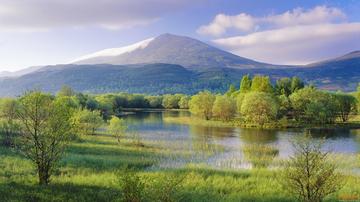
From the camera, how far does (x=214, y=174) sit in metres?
41.8

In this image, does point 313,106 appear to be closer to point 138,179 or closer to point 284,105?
point 284,105

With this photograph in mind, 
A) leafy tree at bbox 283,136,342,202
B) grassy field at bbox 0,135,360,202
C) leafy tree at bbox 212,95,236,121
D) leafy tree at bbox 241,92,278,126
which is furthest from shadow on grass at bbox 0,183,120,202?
leafy tree at bbox 212,95,236,121

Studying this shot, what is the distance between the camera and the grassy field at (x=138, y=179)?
83.5 feet

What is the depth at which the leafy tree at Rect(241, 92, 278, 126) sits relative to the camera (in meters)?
125

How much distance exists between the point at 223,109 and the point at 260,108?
2095 centimetres

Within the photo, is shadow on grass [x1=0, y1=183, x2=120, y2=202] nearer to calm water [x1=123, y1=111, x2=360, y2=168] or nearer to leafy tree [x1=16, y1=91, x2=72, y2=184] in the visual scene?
leafy tree [x1=16, y1=91, x2=72, y2=184]

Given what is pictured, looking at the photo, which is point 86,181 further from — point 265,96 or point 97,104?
point 97,104

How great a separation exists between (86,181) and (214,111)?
373 ft

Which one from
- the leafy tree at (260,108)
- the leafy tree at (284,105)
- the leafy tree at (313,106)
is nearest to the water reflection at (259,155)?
the leafy tree at (260,108)

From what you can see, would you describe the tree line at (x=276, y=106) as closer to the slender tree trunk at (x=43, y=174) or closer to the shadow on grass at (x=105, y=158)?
the shadow on grass at (x=105, y=158)

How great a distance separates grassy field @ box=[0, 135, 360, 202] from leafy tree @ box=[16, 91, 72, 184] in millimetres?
1894

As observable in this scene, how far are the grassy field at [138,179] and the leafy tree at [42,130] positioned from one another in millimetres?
1894

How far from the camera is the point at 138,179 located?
23.5 m

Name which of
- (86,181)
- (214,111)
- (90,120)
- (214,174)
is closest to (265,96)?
(214,111)
